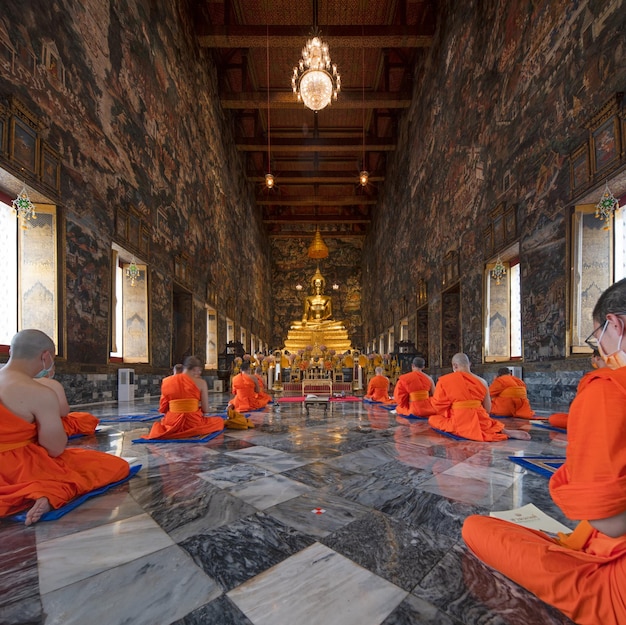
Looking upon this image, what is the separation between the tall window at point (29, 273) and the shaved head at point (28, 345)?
3.84 m

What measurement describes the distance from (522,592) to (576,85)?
6.68 m

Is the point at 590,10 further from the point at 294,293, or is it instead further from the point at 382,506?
the point at 294,293

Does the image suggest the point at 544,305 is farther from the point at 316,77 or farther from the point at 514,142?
the point at 316,77

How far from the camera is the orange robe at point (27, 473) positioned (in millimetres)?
1987

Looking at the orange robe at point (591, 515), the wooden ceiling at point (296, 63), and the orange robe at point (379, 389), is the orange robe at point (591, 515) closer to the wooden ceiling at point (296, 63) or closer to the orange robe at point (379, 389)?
the orange robe at point (379, 389)

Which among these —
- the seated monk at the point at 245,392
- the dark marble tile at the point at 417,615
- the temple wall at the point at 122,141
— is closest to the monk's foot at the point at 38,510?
the dark marble tile at the point at 417,615

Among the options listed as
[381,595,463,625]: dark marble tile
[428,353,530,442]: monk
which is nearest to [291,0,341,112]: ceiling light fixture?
[428,353,530,442]: monk

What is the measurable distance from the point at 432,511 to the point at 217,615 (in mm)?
1320

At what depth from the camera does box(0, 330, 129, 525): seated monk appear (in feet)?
6.55

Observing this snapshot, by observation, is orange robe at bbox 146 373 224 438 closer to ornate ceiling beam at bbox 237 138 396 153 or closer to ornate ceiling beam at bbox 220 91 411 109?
ornate ceiling beam at bbox 220 91 411 109

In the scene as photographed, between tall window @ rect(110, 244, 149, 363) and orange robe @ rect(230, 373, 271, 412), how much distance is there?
2.59m

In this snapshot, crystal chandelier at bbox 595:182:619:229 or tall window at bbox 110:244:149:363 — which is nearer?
crystal chandelier at bbox 595:182:619:229

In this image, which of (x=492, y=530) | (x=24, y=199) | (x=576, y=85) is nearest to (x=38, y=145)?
(x=24, y=199)

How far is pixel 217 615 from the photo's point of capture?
1.19m
